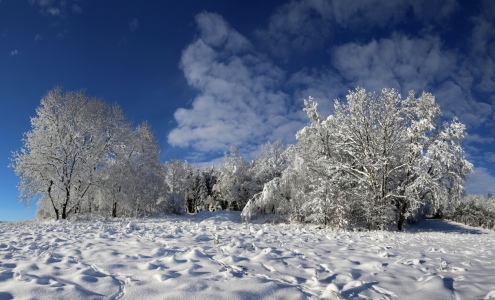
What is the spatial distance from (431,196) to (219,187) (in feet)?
129

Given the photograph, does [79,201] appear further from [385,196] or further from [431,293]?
[431,293]

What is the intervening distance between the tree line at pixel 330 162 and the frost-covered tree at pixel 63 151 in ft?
0.23

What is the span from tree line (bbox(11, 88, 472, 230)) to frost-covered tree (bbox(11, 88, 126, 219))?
0.23 feet

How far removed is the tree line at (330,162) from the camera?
1966 cm

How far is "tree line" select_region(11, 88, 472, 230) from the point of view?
1966 centimetres

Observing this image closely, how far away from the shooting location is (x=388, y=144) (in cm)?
1984

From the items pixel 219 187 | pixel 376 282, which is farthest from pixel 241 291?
pixel 219 187

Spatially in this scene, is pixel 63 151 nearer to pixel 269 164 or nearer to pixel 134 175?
pixel 134 175

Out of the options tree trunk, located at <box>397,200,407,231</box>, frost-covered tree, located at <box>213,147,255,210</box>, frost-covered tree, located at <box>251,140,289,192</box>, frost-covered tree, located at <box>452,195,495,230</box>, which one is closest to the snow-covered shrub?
frost-covered tree, located at <box>452,195,495,230</box>

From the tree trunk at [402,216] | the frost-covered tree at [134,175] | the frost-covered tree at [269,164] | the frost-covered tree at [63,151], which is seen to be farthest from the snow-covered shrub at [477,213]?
the frost-covered tree at [63,151]

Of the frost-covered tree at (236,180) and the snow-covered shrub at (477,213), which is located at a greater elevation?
the frost-covered tree at (236,180)

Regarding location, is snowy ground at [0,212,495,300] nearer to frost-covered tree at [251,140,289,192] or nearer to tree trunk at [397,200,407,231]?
tree trunk at [397,200,407,231]

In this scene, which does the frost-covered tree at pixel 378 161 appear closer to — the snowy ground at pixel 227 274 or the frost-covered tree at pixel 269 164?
the snowy ground at pixel 227 274

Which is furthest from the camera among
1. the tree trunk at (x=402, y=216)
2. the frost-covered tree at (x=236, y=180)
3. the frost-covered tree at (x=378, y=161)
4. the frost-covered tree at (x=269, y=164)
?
the frost-covered tree at (x=236, y=180)
